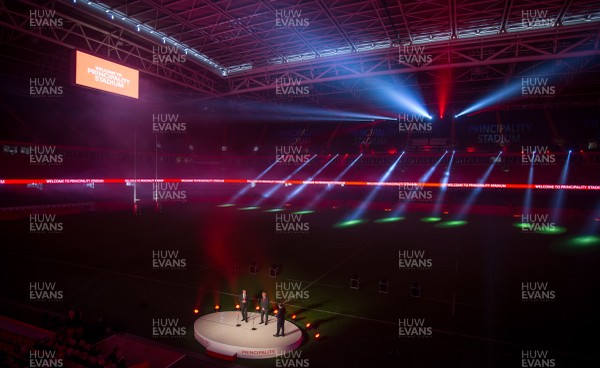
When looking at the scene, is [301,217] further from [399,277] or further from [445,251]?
[399,277]

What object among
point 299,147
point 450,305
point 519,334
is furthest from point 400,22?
point 299,147

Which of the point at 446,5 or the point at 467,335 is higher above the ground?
the point at 446,5

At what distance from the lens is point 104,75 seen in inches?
712

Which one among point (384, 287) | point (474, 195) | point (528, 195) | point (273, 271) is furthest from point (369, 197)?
point (384, 287)

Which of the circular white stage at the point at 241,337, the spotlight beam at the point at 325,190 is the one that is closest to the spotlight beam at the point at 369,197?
the spotlight beam at the point at 325,190

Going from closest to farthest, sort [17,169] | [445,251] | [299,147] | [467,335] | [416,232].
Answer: [467,335]
[445,251]
[416,232]
[17,169]
[299,147]

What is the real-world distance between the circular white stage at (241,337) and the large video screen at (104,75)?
44.9 ft

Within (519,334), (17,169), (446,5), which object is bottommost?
(519,334)

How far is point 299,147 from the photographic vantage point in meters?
43.5

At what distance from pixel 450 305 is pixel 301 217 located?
1895 cm

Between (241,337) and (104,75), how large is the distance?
1567 centimetres

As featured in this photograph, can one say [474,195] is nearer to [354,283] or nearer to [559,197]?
[559,197]

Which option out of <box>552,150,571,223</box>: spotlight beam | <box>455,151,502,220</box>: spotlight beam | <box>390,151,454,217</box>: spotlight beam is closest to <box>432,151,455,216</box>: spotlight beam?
<box>390,151,454,217</box>: spotlight beam

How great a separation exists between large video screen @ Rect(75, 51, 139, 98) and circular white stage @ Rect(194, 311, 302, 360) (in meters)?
13.7
